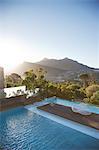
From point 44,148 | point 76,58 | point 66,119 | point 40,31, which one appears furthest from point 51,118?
point 40,31

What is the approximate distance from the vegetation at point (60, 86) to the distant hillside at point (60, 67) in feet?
0.45

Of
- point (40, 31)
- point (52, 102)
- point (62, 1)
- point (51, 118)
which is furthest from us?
point (52, 102)

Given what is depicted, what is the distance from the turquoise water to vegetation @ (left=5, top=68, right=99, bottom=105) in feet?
3.85

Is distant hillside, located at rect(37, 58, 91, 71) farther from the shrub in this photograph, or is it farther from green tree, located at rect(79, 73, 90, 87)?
the shrub

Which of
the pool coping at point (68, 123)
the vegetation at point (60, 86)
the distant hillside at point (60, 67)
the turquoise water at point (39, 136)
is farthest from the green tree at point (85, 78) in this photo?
the turquoise water at point (39, 136)

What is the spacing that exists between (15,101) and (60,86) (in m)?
1.28

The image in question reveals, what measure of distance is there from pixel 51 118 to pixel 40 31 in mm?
2131

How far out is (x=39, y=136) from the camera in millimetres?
3186

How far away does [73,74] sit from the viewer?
4797 mm

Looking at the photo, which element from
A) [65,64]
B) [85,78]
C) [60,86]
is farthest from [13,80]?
[85,78]

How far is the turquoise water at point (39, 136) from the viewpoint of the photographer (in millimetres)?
2840

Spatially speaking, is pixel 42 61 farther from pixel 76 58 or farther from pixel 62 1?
pixel 62 1

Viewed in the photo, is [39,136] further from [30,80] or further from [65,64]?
[30,80]

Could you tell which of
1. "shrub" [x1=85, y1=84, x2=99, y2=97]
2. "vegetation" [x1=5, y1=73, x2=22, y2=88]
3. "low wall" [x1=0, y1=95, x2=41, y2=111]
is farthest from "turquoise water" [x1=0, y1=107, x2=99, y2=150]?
"shrub" [x1=85, y1=84, x2=99, y2=97]
